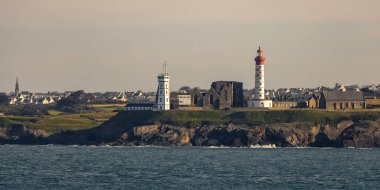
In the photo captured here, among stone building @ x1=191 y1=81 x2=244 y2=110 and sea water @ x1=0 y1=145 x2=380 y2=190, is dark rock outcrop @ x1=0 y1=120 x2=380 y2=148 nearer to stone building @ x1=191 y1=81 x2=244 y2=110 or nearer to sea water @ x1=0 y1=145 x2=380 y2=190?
sea water @ x1=0 y1=145 x2=380 y2=190

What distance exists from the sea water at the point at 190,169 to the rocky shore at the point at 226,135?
12.4 m

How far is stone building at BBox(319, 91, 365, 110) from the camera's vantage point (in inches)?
7584

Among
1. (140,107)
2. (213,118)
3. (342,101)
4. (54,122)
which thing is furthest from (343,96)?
(54,122)

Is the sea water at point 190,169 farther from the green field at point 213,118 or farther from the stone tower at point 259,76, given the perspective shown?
the stone tower at point 259,76

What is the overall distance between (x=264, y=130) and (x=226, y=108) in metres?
26.2

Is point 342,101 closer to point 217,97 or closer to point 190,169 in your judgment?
point 217,97

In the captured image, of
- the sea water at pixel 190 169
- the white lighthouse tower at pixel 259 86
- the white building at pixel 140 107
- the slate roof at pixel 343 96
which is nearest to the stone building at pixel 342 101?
the slate roof at pixel 343 96

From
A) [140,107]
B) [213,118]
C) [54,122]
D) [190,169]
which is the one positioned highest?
[140,107]

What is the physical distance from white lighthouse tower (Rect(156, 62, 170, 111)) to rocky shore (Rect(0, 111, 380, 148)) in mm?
12982

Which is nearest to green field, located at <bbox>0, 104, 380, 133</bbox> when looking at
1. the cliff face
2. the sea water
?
the cliff face

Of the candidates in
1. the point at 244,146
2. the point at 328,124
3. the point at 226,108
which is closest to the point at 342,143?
the point at 328,124

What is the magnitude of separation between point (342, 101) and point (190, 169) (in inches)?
3632

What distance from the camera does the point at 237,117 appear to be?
176250 mm

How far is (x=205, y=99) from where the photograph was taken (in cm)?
19500
